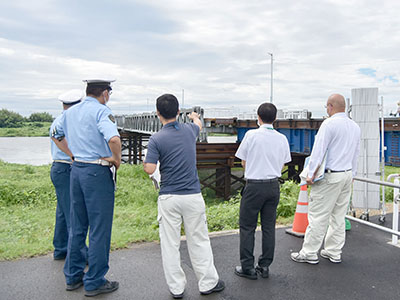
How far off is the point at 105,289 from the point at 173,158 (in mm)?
1499

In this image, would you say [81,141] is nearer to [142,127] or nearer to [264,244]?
[264,244]

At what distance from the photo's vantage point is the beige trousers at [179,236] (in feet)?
11.2

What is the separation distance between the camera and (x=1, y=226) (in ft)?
22.5

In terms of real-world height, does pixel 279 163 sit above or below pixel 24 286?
above

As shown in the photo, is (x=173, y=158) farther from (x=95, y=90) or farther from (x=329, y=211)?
(x=329, y=211)

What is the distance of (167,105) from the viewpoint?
338cm

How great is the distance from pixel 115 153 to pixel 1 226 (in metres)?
4.65

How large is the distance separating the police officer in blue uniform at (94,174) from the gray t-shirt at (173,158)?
0.38 metres

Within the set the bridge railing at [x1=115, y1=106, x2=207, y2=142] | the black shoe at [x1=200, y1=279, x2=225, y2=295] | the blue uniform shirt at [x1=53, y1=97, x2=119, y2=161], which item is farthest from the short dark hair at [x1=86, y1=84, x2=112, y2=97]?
the bridge railing at [x1=115, y1=106, x2=207, y2=142]

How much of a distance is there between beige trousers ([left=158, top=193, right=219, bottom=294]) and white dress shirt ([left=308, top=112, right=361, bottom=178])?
1606 millimetres

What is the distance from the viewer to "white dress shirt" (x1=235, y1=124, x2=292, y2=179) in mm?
3883

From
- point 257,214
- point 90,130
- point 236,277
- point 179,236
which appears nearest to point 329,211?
point 257,214

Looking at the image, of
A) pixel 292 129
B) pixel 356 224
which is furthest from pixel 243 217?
pixel 292 129

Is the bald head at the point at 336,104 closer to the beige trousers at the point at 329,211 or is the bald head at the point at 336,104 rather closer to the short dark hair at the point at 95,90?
the beige trousers at the point at 329,211
